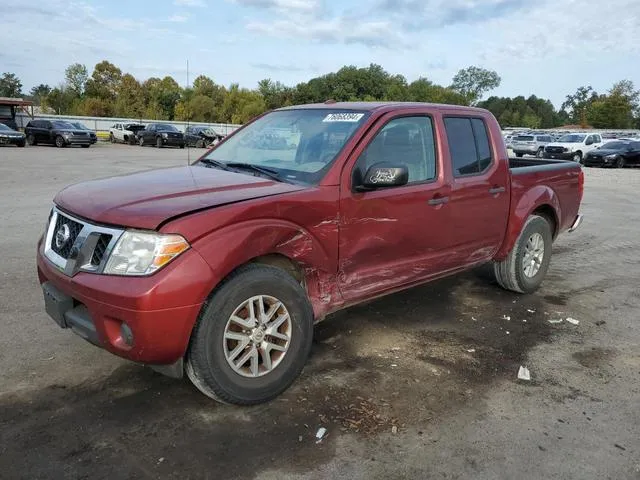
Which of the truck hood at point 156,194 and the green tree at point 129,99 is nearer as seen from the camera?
the truck hood at point 156,194

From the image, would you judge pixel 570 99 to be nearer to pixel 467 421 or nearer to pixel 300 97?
pixel 300 97

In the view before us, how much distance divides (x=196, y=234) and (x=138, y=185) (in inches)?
33.7

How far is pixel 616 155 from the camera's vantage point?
91.4ft

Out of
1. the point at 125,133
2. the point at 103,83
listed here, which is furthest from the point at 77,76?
the point at 125,133

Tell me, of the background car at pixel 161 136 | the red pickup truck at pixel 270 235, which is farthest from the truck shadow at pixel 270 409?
the background car at pixel 161 136

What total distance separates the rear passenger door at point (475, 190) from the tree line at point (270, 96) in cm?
4244

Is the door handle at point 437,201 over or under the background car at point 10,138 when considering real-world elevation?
over

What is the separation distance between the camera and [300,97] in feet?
289

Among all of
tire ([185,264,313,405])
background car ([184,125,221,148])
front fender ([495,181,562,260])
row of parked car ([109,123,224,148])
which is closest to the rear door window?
front fender ([495,181,562,260])

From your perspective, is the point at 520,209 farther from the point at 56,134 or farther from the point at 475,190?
the point at 56,134

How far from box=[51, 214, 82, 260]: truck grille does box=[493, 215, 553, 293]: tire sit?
396cm

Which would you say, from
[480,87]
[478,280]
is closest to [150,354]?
[478,280]

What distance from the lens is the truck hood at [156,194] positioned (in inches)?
118

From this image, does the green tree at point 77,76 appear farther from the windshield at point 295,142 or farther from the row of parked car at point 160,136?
the windshield at point 295,142
